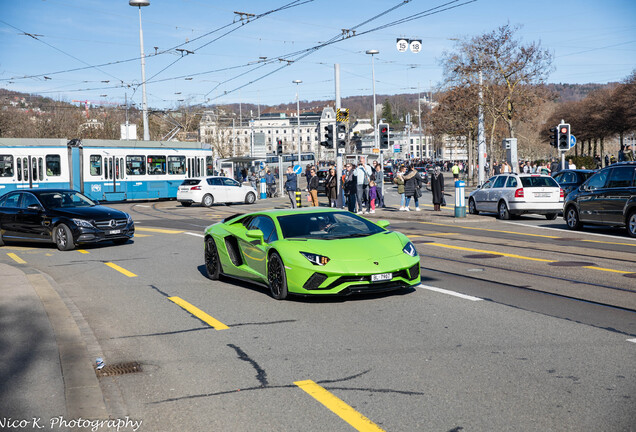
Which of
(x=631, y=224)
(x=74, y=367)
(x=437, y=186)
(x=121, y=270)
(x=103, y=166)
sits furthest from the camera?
(x=103, y=166)

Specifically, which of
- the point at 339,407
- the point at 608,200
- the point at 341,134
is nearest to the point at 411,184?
the point at 341,134

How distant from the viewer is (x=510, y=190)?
24109mm

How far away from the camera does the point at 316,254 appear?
8.78 m

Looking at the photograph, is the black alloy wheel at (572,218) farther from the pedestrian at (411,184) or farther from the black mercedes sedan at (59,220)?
the black mercedes sedan at (59,220)

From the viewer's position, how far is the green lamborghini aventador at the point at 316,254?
8641 millimetres

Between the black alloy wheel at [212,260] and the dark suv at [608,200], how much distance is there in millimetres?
10624

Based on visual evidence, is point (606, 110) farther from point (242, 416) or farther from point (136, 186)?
point (242, 416)

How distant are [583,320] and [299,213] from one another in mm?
4101

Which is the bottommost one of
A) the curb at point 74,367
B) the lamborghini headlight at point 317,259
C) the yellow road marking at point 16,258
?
the yellow road marking at point 16,258

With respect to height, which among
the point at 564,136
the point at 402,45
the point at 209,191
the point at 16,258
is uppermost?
the point at 402,45

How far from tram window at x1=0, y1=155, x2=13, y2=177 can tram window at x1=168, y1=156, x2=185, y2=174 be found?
9.68 meters

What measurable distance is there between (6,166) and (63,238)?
20.6 meters

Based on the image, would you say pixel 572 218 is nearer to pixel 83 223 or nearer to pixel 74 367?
pixel 83 223

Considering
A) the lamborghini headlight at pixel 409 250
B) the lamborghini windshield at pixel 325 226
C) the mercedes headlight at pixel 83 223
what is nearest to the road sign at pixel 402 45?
the mercedes headlight at pixel 83 223
